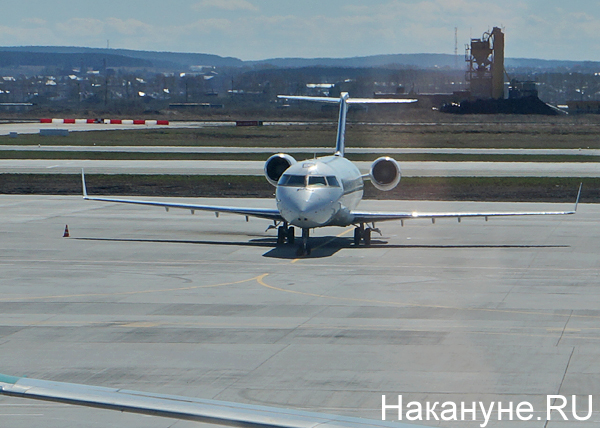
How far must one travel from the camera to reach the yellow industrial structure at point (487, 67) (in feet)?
484

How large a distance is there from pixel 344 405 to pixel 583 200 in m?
35.5

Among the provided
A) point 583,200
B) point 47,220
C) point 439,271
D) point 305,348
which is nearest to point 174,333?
point 305,348

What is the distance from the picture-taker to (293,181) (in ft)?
92.8

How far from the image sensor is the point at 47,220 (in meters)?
37.2

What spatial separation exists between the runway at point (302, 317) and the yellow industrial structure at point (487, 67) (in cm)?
11889

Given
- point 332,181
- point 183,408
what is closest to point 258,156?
point 332,181

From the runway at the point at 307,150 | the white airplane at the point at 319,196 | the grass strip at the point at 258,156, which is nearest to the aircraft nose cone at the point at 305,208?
the white airplane at the point at 319,196

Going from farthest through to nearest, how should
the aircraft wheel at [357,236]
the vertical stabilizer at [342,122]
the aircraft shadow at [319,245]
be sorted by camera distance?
the vertical stabilizer at [342,122]
the aircraft wheel at [357,236]
the aircraft shadow at [319,245]

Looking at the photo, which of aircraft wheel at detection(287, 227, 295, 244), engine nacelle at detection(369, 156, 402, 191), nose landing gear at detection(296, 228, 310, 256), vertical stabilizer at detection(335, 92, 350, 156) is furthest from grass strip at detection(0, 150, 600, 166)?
nose landing gear at detection(296, 228, 310, 256)

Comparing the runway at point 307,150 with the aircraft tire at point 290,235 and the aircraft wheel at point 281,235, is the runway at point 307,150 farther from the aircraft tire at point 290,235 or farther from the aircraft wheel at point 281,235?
the aircraft wheel at point 281,235

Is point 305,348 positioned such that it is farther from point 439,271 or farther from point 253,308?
point 439,271

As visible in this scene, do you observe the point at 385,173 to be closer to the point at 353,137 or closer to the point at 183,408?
the point at 183,408

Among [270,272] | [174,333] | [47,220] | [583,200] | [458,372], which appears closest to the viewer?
[458,372]

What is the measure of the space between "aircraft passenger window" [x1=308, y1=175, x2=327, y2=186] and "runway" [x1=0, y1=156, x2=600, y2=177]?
29.3m
